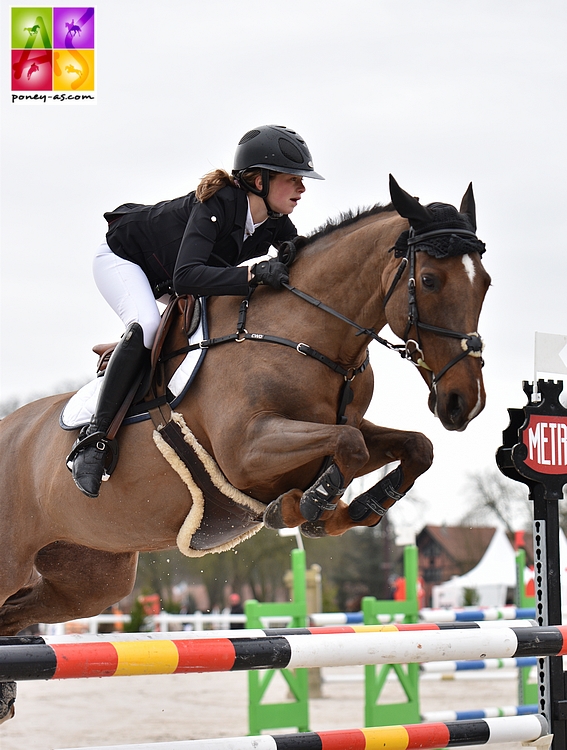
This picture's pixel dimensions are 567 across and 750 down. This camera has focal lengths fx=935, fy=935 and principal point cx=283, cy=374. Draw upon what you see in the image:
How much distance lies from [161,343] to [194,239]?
0.46 m

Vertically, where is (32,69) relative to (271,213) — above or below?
above

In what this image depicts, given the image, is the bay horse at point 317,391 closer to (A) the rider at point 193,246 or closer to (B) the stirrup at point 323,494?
(B) the stirrup at point 323,494

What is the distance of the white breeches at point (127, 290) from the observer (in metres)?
3.87

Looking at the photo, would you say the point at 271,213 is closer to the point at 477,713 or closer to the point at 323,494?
the point at 323,494

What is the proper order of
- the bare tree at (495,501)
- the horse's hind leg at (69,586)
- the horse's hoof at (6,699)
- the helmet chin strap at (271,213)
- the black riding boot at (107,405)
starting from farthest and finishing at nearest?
1. the bare tree at (495,501)
2. the horse's hind leg at (69,586)
3. the horse's hoof at (6,699)
4. the helmet chin strap at (271,213)
5. the black riding boot at (107,405)

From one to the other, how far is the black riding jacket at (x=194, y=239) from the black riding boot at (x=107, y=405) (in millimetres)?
340

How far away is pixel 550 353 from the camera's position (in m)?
4.07

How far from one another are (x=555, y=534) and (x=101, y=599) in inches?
86.5

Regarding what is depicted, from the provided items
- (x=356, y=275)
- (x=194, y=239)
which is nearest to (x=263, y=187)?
(x=194, y=239)

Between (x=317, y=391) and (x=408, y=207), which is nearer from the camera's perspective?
(x=408, y=207)

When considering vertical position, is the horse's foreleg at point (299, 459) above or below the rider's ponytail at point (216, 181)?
below

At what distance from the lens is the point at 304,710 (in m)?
7.46

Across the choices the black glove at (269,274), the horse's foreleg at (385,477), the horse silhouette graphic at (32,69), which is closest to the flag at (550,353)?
the horse's foreleg at (385,477)

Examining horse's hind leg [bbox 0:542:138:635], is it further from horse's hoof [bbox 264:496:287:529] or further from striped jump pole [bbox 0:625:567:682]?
striped jump pole [bbox 0:625:567:682]
